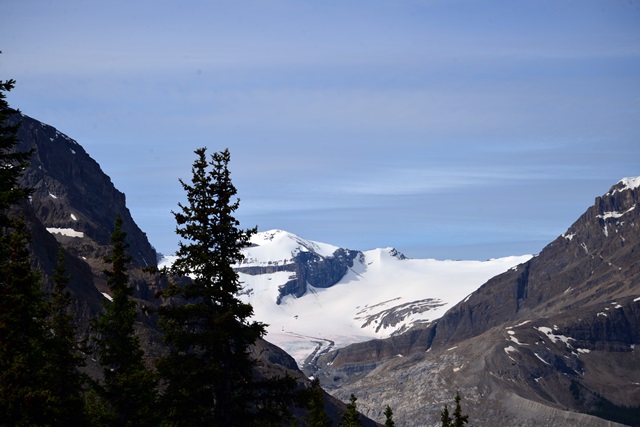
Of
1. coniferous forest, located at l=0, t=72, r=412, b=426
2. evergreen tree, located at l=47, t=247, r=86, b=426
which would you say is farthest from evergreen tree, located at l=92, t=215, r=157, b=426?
coniferous forest, located at l=0, t=72, r=412, b=426

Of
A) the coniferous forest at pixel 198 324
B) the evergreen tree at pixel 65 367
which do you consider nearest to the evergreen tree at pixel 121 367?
the evergreen tree at pixel 65 367

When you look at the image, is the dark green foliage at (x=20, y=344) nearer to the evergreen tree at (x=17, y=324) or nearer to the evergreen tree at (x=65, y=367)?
the evergreen tree at (x=17, y=324)

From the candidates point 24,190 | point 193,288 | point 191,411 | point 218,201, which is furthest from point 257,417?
point 24,190

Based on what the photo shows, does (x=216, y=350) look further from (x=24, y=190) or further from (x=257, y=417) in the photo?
(x=24, y=190)

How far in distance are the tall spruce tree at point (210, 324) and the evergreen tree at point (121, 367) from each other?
6.19 metres

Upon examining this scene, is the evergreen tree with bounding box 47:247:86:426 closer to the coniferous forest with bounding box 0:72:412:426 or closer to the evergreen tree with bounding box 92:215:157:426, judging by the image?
the evergreen tree with bounding box 92:215:157:426

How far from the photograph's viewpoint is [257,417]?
38219 mm

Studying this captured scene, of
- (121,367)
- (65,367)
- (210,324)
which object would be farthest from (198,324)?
(65,367)

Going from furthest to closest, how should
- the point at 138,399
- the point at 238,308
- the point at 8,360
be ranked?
the point at 138,399 < the point at 238,308 < the point at 8,360

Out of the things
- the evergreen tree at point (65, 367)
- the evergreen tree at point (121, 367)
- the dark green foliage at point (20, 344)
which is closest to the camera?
the dark green foliage at point (20, 344)

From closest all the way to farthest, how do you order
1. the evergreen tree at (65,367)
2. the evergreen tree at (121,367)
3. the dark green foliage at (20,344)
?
1. the dark green foliage at (20,344)
2. the evergreen tree at (121,367)
3. the evergreen tree at (65,367)

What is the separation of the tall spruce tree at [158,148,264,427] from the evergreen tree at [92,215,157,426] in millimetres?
6195

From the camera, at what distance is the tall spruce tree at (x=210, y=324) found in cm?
3734

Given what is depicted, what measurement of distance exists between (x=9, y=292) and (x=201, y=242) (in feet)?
25.2
